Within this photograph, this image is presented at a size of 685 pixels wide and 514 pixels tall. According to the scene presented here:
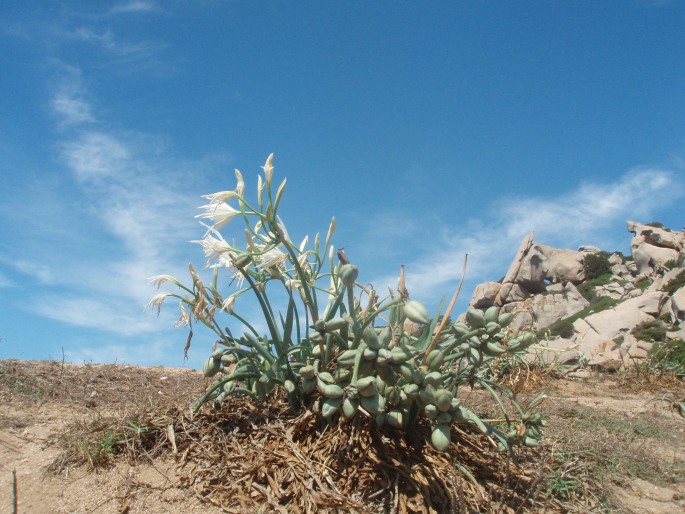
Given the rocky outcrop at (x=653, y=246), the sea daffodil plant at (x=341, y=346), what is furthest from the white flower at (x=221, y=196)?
the rocky outcrop at (x=653, y=246)

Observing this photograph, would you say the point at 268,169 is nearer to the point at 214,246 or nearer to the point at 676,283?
the point at 214,246

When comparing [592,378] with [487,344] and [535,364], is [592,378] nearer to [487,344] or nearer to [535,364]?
[535,364]

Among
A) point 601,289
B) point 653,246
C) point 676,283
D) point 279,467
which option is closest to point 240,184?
point 279,467

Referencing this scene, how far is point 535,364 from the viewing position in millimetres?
6656

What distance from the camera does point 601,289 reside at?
42.7 metres

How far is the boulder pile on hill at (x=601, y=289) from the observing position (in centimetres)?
1542

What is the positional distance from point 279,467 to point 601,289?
4458 centimetres

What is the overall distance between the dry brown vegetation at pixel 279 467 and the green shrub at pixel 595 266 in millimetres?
46948

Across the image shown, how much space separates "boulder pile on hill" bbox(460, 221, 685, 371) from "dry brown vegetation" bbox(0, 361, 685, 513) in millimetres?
7282

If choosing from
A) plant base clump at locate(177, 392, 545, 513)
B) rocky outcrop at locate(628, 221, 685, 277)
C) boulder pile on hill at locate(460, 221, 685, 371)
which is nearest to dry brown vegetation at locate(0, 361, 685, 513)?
plant base clump at locate(177, 392, 545, 513)

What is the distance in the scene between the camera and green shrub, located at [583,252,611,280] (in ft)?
154

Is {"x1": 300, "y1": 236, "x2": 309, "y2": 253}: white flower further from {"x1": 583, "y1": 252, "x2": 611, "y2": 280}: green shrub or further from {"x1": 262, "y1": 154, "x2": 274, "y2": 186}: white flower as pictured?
{"x1": 583, "y1": 252, "x2": 611, "y2": 280}: green shrub

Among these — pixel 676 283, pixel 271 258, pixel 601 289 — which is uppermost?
pixel 601 289

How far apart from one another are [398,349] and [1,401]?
3.07 metres
